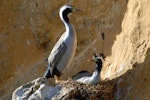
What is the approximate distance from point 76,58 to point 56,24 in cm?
88

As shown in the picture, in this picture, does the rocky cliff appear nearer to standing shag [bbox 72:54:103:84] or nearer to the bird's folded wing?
standing shag [bbox 72:54:103:84]

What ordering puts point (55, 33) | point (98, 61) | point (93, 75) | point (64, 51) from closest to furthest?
point (93, 75), point (64, 51), point (98, 61), point (55, 33)

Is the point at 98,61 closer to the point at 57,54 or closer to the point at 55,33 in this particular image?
the point at 57,54

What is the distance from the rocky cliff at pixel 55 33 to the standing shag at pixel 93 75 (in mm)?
242

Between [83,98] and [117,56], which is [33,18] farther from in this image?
[83,98]

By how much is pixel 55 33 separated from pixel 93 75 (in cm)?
244

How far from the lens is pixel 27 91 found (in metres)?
10.6

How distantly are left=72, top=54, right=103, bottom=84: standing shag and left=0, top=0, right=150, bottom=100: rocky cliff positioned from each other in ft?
0.79

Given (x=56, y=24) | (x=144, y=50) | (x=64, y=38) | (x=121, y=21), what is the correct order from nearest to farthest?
(x=144, y=50), (x=64, y=38), (x=121, y=21), (x=56, y=24)


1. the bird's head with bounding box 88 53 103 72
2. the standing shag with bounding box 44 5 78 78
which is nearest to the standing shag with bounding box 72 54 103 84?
the bird's head with bounding box 88 53 103 72

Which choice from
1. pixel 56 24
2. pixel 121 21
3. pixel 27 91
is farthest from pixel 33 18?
pixel 27 91

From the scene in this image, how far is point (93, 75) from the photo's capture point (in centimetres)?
1127

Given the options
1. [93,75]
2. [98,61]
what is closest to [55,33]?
[98,61]

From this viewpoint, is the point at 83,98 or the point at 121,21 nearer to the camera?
the point at 83,98
